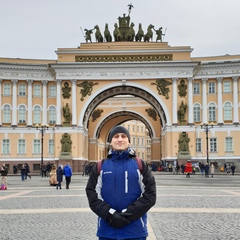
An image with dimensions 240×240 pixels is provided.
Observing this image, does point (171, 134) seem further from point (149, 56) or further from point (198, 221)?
point (198, 221)

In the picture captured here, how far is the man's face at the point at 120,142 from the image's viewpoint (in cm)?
577

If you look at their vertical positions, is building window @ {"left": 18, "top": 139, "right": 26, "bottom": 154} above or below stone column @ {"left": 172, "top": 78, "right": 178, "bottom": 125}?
below

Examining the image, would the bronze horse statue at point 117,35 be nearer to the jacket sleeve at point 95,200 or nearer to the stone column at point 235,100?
the stone column at point 235,100

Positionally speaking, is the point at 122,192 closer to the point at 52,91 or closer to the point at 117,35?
the point at 52,91

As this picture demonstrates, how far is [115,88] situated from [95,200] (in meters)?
53.1

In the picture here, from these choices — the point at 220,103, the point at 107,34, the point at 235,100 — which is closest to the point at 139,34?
the point at 107,34

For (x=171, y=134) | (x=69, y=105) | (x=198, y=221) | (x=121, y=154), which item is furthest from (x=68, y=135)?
(x=121, y=154)

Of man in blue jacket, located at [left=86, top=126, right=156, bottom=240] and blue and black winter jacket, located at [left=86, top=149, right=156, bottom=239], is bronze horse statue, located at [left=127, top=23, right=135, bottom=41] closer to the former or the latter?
man in blue jacket, located at [left=86, top=126, right=156, bottom=240]

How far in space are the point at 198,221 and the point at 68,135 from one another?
145 feet

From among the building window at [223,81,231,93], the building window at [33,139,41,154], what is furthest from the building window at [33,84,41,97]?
the building window at [223,81,231,93]

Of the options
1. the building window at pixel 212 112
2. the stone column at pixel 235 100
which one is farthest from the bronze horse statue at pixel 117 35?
the stone column at pixel 235 100

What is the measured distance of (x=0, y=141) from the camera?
188 ft

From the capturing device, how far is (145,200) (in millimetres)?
5586

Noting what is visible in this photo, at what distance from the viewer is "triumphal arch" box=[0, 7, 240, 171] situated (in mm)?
56156
